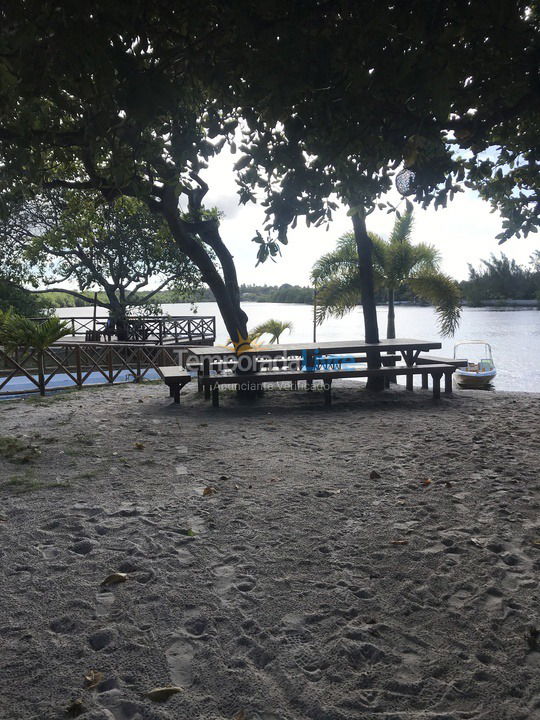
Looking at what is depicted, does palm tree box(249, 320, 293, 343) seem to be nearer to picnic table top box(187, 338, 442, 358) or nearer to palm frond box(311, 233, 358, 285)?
palm frond box(311, 233, 358, 285)

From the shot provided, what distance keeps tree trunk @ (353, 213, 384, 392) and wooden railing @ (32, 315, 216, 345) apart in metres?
16.1

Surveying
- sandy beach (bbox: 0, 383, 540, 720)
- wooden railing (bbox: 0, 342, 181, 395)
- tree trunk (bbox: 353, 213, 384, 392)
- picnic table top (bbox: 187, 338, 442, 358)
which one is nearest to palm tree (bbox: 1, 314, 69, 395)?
wooden railing (bbox: 0, 342, 181, 395)

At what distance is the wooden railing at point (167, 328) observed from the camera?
26297 mm

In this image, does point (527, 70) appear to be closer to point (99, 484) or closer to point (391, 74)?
point (391, 74)

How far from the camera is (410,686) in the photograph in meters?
1.96

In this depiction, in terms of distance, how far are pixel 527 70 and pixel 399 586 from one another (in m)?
3.56

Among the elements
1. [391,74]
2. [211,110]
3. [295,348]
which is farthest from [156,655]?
[295,348]

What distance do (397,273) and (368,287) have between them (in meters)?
6.05

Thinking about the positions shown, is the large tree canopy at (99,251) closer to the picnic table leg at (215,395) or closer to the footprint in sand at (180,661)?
the picnic table leg at (215,395)

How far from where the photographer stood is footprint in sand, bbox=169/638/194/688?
6.56 feet

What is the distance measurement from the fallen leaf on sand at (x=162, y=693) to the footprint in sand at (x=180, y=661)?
0.04 meters

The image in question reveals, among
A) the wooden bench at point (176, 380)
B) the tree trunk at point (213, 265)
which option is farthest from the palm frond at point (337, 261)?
the wooden bench at point (176, 380)

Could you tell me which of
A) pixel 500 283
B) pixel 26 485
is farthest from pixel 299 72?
pixel 500 283

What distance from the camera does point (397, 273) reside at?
16.2 m
